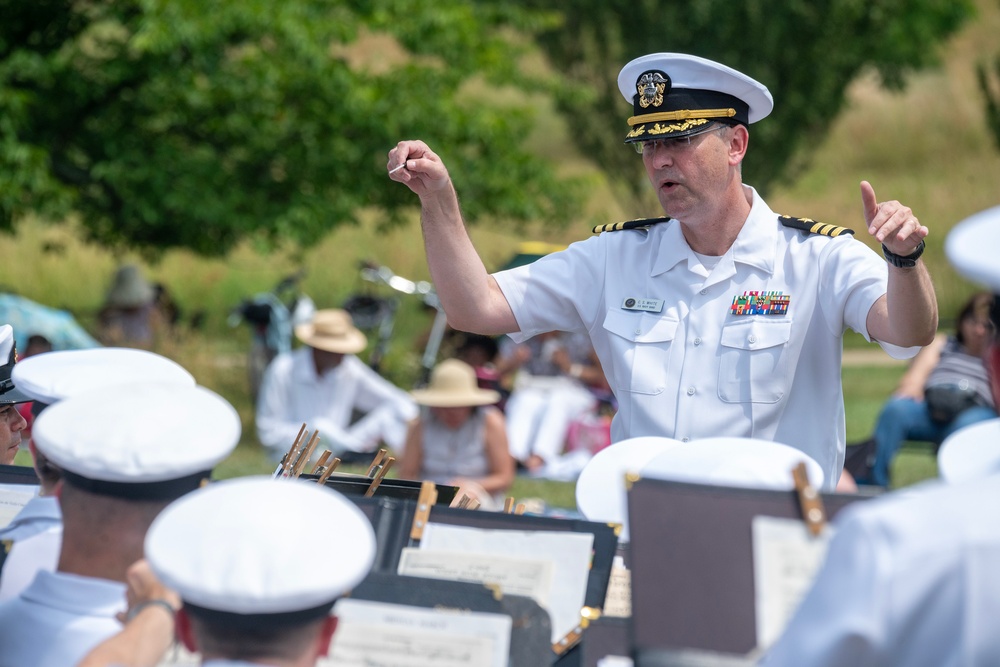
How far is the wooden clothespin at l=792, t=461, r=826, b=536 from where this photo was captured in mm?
2082

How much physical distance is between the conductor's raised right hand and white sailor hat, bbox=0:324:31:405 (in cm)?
Answer: 111

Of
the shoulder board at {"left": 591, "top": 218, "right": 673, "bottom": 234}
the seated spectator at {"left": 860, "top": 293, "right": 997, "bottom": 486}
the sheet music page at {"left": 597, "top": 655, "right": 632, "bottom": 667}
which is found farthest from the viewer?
the seated spectator at {"left": 860, "top": 293, "right": 997, "bottom": 486}

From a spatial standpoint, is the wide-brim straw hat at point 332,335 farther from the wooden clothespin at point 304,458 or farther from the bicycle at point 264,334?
the wooden clothespin at point 304,458

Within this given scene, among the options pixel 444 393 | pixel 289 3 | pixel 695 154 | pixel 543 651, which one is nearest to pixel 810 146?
pixel 289 3

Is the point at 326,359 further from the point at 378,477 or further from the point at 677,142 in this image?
the point at 378,477

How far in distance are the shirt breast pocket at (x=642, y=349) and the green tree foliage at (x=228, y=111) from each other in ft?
23.0

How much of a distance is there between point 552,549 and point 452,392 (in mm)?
5021

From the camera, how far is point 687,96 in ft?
11.7

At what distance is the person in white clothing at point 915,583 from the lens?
5.23ft

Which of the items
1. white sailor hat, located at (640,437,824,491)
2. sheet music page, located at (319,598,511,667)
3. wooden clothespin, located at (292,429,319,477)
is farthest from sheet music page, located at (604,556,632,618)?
wooden clothespin, located at (292,429,319,477)

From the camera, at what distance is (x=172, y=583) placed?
1874 millimetres

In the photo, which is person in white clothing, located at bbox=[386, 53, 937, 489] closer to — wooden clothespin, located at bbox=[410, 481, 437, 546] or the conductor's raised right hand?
the conductor's raised right hand

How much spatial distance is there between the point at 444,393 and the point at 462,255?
4.31 meters

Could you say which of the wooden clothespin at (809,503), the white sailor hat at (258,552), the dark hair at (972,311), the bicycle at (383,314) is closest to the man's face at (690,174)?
the wooden clothespin at (809,503)
